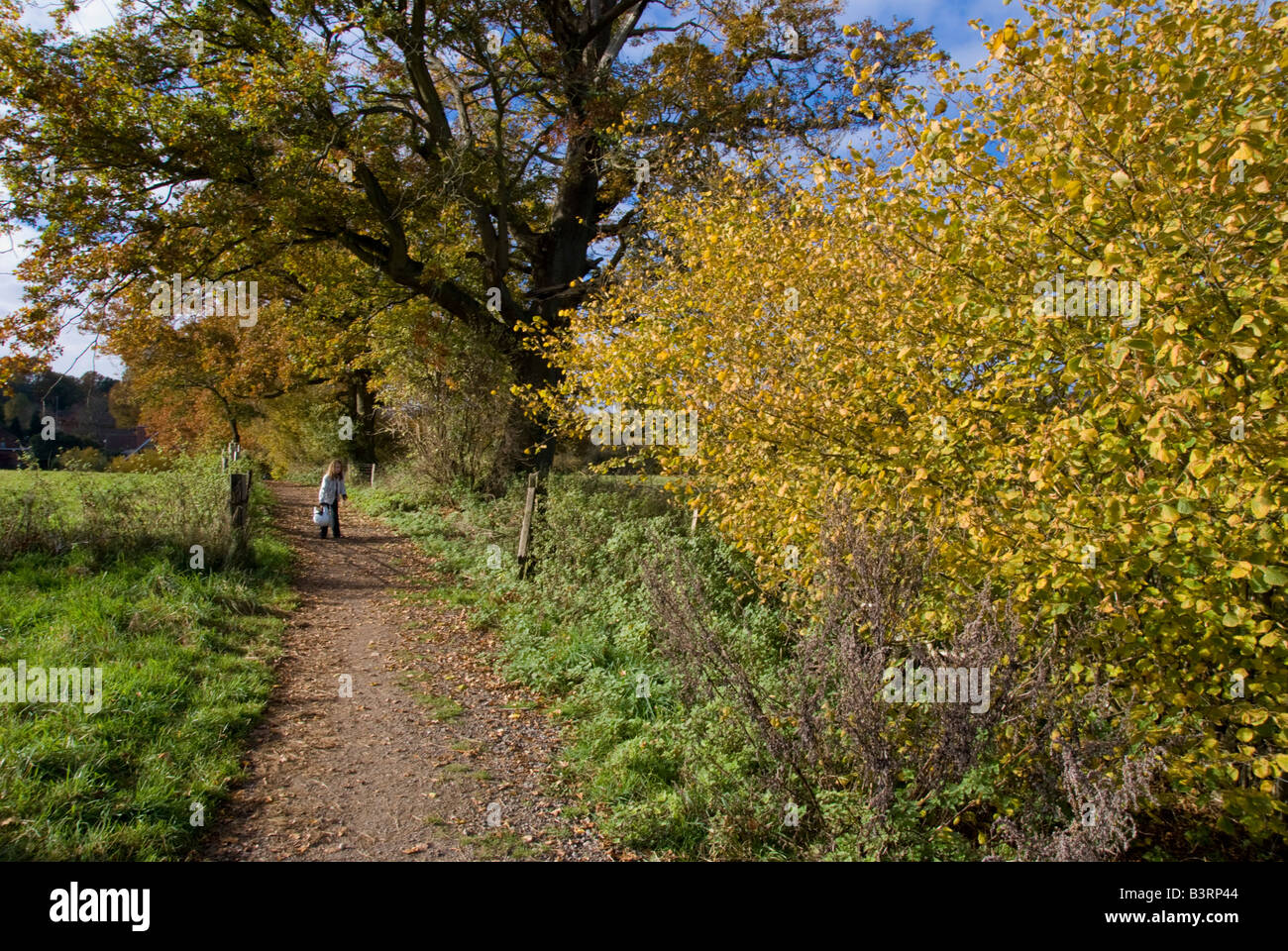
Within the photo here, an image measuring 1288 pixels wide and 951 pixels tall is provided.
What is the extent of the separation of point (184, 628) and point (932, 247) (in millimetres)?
7024

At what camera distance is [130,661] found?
230 inches

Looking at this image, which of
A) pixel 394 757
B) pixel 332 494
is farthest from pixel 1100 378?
pixel 332 494

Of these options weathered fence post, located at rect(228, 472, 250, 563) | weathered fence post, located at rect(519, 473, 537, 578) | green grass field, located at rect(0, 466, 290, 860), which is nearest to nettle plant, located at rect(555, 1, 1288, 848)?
green grass field, located at rect(0, 466, 290, 860)

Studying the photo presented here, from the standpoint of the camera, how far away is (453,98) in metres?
14.6

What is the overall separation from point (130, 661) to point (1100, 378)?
679 cm

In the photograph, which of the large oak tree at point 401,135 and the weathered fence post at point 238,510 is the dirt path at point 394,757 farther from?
the large oak tree at point 401,135

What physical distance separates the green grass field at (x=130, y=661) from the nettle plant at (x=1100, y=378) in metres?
4.08

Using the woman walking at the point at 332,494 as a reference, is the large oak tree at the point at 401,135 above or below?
above

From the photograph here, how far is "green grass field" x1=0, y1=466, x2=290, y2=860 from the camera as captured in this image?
13.0 feet

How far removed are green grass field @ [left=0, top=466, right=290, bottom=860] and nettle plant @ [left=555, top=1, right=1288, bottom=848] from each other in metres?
4.08

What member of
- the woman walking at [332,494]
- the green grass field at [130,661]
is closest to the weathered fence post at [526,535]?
the green grass field at [130,661]

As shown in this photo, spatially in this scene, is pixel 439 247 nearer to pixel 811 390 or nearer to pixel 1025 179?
pixel 811 390

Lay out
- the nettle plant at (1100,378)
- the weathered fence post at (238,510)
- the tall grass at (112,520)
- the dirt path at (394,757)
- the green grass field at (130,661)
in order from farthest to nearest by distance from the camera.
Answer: the weathered fence post at (238,510) < the tall grass at (112,520) < the dirt path at (394,757) < the green grass field at (130,661) < the nettle plant at (1100,378)

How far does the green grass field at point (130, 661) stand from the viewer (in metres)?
3.97
